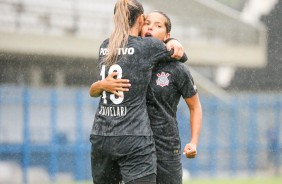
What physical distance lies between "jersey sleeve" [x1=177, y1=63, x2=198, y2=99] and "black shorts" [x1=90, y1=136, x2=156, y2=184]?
0.31 m

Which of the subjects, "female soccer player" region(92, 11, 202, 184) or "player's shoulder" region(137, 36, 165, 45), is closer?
"player's shoulder" region(137, 36, 165, 45)

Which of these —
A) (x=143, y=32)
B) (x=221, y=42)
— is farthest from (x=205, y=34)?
(x=143, y=32)

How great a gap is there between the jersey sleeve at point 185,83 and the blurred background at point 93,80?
4.79 meters

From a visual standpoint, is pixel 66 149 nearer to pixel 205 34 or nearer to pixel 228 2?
pixel 205 34

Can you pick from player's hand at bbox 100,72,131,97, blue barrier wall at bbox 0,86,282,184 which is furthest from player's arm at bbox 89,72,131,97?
blue barrier wall at bbox 0,86,282,184

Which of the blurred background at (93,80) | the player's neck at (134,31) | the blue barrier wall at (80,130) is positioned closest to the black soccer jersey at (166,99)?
the player's neck at (134,31)

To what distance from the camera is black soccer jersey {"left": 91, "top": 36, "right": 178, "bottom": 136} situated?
3.39 metres

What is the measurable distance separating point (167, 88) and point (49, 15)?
943cm

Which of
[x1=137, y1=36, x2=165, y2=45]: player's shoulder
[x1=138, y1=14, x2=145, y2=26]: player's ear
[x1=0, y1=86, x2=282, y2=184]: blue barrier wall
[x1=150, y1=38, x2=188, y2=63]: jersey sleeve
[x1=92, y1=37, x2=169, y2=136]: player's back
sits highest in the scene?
[x1=138, y1=14, x2=145, y2=26]: player's ear

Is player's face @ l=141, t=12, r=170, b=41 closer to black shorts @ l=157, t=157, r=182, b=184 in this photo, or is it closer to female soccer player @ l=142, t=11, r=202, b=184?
female soccer player @ l=142, t=11, r=202, b=184

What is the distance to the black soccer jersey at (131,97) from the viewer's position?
3.39 metres

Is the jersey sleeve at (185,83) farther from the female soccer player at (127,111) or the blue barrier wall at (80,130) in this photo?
the blue barrier wall at (80,130)

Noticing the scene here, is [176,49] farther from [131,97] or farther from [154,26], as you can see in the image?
[131,97]

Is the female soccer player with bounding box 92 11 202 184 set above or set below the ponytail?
below
